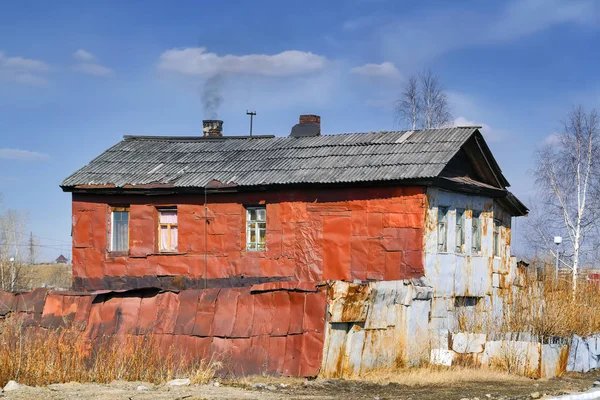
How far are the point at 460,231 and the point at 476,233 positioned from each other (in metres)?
1.20

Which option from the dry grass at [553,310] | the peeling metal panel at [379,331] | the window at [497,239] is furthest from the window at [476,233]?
the peeling metal panel at [379,331]

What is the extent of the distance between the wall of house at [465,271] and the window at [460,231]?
0.14 metres

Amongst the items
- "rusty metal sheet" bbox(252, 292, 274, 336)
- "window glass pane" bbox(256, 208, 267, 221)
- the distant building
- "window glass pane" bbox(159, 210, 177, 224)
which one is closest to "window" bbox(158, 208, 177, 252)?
"window glass pane" bbox(159, 210, 177, 224)

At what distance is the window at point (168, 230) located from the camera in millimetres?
25891

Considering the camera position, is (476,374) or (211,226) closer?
(476,374)

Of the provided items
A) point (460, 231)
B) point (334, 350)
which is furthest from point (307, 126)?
point (334, 350)

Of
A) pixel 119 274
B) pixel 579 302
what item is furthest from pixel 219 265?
pixel 579 302

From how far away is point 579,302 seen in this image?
23.5m

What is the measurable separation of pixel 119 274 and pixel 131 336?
724 centimetres

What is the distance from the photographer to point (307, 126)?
2777cm

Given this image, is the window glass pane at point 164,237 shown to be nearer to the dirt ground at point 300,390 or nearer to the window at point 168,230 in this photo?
the window at point 168,230

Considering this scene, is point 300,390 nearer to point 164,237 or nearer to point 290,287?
point 290,287

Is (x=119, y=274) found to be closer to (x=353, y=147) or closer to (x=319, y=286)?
(x=353, y=147)

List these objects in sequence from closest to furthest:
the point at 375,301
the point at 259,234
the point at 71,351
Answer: the point at 71,351 < the point at 375,301 < the point at 259,234
